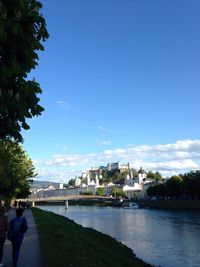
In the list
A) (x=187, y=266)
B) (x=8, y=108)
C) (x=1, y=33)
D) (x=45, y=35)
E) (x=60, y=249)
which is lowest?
(x=187, y=266)

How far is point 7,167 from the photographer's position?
47938 mm

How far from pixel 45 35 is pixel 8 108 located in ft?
4.87

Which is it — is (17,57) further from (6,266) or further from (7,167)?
(7,167)

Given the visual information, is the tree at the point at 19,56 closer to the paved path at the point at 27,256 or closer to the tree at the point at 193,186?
the paved path at the point at 27,256

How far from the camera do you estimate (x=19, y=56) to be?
784 centimetres

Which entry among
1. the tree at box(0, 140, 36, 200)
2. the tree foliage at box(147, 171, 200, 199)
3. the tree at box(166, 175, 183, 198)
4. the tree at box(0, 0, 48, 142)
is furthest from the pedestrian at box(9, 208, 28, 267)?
the tree at box(166, 175, 183, 198)

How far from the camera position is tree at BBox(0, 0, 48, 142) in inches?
286

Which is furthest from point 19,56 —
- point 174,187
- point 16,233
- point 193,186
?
point 174,187

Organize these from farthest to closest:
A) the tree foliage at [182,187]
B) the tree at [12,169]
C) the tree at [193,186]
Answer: the tree foliage at [182,187]
the tree at [193,186]
the tree at [12,169]

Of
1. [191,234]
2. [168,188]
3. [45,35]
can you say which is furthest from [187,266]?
[168,188]

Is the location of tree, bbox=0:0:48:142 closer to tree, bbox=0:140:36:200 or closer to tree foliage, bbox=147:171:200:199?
tree, bbox=0:140:36:200

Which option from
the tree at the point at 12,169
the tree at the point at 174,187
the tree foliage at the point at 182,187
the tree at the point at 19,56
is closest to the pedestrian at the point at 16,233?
the tree at the point at 19,56

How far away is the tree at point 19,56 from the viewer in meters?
7.27

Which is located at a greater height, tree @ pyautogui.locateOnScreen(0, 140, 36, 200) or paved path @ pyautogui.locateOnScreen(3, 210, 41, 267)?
tree @ pyautogui.locateOnScreen(0, 140, 36, 200)
